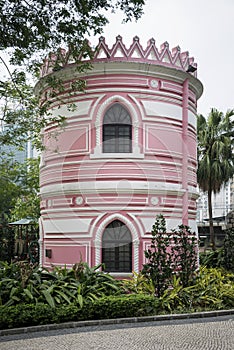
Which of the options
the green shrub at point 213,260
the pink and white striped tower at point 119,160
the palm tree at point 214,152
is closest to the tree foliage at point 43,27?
the pink and white striped tower at point 119,160

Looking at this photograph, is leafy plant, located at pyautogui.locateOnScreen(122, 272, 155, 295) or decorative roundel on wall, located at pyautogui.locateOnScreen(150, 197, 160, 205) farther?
decorative roundel on wall, located at pyautogui.locateOnScreen(150, 197, 160, 205)

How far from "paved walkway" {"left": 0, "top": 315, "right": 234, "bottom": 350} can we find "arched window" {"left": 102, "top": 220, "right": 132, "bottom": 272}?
4.57 m

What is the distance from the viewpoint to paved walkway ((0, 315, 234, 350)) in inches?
305

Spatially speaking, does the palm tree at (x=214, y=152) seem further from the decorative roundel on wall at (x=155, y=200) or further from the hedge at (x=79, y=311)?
the hedge at (x=79, y=311)

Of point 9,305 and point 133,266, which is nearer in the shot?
point 9,305

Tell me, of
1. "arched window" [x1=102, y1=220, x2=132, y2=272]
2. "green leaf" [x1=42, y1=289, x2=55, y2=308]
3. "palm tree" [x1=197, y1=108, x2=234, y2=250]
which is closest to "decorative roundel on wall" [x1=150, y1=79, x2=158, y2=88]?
"arched window" [x1=102, y1=220, x2=132, y2=272]

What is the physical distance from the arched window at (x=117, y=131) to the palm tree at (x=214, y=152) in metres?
11.3

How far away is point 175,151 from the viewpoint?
48.8 feet

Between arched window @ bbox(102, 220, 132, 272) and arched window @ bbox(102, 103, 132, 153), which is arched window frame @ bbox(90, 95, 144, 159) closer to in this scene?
arched window @ bbox(102, 103, 132, 153)

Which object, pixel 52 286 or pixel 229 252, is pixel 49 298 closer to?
pixel 52 286

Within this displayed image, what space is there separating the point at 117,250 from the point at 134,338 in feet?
19.2

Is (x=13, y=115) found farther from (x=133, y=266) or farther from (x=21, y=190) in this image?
(x=133, y=266)

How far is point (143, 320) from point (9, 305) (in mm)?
2819

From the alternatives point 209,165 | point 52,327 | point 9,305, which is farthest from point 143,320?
point 209,165
